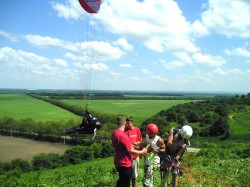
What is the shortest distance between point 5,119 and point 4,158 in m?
37.4

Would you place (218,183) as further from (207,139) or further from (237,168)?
(207,139)

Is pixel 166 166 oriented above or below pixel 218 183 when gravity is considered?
above

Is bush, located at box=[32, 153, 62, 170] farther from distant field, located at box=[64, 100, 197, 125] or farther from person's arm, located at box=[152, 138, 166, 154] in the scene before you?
person's arm, located at box=[152, 138, 166, 154]

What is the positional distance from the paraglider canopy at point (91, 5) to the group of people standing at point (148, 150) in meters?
4.47

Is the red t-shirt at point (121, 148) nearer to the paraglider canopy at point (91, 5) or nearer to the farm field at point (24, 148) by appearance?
the paraglider canopy at point (91, 5)

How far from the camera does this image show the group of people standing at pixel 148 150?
6.59m

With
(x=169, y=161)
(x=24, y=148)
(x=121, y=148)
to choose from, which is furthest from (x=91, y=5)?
(x=24, y=148)

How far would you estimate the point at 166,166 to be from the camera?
7738mm

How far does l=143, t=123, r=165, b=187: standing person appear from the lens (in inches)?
283

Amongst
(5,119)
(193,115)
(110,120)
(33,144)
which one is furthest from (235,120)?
(5,119)

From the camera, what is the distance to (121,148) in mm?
6574

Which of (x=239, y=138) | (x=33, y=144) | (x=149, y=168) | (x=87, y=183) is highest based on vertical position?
(x=149, y=168)

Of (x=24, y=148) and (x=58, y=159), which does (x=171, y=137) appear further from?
(x=24, y=148)

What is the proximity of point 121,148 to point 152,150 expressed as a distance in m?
1.04
